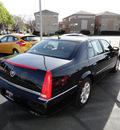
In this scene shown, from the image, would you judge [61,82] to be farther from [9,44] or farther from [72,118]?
[9,44]

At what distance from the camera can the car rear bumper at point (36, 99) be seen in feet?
6.86

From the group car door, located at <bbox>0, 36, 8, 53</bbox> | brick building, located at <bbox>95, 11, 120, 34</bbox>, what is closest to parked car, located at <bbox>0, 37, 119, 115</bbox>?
car door, located at <bbox>0, 36, 8, 53</bbox>

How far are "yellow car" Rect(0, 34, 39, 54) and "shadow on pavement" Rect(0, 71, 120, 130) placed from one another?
4.75 m

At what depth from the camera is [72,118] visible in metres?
2.72

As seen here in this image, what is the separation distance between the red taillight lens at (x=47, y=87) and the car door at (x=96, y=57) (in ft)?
4.64

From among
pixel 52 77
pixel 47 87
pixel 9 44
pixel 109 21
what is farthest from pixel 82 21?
pixel 47 87

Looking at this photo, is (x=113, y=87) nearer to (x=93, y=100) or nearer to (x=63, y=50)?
(x=93, y=100)

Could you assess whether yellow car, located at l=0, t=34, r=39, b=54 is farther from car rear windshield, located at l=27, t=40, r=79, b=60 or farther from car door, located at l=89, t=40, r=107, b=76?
car door, located at l=89, t=40, r=107, b=76

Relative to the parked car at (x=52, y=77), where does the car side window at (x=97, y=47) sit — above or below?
above

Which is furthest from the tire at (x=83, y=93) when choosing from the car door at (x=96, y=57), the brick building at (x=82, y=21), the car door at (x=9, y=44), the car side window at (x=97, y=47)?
the brick building at (x=82, y=21)

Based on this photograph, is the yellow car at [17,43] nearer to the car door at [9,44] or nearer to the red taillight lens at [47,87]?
the car door at [9,44]

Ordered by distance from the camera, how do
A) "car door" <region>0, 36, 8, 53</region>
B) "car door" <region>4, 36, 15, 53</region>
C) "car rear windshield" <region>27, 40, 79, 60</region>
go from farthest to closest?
"car door" <region>0, 36, 8, 53</region> < "car door" <region>4, 36, 15, 53</region> < "car rear windshield" <region>27, 40, 79, 60</region>

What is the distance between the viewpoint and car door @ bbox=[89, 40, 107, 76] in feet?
10.6

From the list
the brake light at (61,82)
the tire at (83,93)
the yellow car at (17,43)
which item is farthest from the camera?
the yellow car at (17,43)
